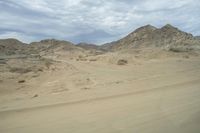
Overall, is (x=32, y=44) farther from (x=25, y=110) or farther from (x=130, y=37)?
(x=25, y=110)

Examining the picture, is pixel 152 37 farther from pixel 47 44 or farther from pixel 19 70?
pixel 19 70

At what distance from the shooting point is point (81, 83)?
→ 1250 centimetres

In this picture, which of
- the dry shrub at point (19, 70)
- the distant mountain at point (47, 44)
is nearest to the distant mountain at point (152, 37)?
the distant mountain at point (47, 44)

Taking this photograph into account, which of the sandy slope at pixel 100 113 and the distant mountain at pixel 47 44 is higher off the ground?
the distant mountain at pixel 47 44

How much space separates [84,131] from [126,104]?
97.3 inches

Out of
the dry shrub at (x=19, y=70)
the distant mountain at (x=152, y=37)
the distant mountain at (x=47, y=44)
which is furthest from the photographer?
the distant mountain at (x=47, y=44)

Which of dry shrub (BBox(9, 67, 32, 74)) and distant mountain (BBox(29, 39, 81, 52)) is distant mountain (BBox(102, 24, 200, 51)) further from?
dry shrub (BBox(9, 67, 32, 74))

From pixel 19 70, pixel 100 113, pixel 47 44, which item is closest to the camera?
pixel 100 113

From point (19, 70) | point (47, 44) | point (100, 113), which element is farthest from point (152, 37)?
point (100, 113)

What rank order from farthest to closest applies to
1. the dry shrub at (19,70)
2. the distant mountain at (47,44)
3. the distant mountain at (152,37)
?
1. the distant mountain at (47,44)
2. the distant mountain at (152,37)
3. the dry shrub at (19,70)

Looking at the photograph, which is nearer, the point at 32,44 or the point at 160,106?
the point at 160,106

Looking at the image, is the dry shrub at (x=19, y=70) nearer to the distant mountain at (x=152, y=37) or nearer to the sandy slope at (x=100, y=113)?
the sandy slope at (x=100, y=113)

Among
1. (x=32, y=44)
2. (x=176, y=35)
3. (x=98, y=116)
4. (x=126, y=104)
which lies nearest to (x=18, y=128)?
(x=98, y=116)

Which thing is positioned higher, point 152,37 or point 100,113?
point 152,37
